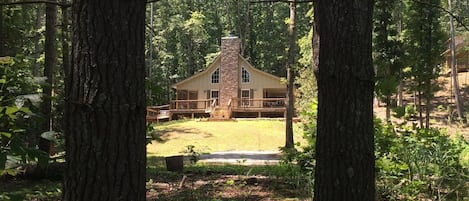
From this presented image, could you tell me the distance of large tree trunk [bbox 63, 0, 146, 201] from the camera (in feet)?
5.73

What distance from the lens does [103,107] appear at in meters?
1.75

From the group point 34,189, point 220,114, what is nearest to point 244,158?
point 34,189

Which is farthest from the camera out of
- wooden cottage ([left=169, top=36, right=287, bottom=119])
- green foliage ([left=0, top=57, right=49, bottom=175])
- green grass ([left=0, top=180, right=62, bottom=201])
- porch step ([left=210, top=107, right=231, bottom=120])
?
wooden cottage ([left=169, top=36, right=287, bottom=119])

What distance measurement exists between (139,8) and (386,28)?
2565 cm

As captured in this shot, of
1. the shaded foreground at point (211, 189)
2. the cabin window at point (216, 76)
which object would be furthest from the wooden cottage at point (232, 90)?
the shaded foreground at point (211, 189)

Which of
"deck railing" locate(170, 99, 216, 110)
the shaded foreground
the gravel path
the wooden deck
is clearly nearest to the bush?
the shaded foreground

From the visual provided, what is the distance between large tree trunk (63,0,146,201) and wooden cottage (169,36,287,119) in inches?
1202

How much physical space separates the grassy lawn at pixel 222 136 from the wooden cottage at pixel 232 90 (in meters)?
4.25

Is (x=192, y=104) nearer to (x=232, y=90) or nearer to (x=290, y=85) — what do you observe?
(x=232, y=90)

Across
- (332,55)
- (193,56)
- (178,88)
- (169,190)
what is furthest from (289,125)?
(193,56)

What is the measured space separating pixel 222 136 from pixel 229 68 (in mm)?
12976

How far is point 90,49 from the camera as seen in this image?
1778 millimetres

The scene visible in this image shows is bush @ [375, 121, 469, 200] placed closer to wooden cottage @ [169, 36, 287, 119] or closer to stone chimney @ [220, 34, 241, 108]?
wooden cottage @ [169, 36, 287, 119]

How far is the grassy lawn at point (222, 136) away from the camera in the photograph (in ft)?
66.3
